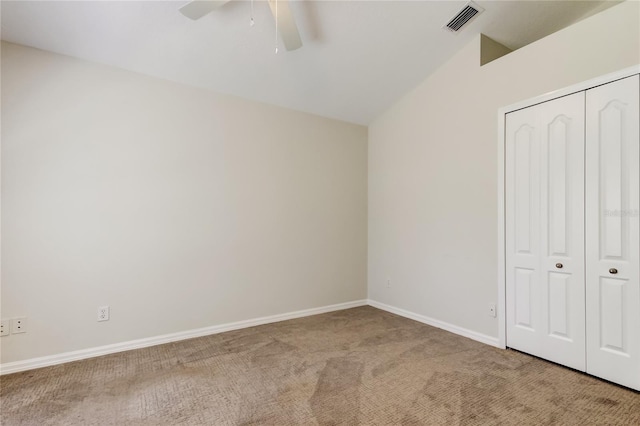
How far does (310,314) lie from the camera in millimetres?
3881

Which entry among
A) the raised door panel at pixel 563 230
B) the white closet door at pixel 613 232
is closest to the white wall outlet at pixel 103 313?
the raised door panel at pixel 563 230

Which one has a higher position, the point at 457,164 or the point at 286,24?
the point at 286,24

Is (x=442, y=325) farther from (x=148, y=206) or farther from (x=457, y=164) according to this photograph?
(x=148, y=206)

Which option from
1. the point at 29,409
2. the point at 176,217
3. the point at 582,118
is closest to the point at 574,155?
the point at 582,118

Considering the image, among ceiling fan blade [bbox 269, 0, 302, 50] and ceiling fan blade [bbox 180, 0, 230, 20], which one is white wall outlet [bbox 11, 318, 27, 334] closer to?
ceiling fan blade [bbox 180, 0, 230, 20]

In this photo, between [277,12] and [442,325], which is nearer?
[277,12]

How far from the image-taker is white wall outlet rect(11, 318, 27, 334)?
2410 mm

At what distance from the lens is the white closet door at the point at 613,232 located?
214 cm

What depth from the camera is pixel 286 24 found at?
7.43 feet

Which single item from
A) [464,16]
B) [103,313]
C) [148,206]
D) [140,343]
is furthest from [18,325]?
[464,16]

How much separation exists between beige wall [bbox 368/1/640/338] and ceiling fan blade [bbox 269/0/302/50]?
5.95 ft

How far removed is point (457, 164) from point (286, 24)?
2108mm

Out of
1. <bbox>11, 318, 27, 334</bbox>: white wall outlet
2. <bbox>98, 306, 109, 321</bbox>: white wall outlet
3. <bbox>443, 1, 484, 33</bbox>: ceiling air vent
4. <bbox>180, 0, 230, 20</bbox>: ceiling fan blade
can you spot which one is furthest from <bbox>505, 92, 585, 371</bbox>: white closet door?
<bbox>11, 318, 27, 334</bbox>: white wall outlet

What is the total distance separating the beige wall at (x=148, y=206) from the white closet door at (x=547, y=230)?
6.61 feet
